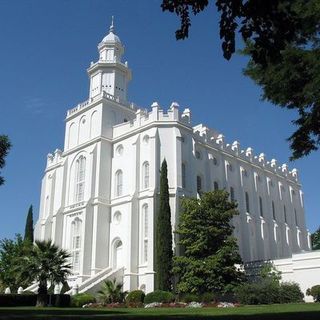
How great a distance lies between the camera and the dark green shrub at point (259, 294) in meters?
31.6

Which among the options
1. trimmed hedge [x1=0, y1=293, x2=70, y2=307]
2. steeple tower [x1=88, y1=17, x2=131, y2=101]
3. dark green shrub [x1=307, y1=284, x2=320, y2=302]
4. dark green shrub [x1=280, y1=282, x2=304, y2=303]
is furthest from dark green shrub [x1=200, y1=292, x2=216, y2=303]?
steeple tower [x1=88, y1=17, x2=131, y2=101]

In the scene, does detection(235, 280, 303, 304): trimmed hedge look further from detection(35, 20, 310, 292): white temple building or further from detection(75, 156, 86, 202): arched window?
detection(75, 156, 86, 202): arched window

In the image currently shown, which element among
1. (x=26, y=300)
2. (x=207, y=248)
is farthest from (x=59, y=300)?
(x=207, y=248)

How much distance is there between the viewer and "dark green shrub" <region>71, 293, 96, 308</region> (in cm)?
3402

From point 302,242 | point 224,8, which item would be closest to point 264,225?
point 302,242

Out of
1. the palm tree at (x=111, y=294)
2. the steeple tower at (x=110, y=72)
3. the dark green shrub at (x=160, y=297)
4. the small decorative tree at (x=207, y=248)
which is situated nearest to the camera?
the dark green shrub at (x=160, y=297)

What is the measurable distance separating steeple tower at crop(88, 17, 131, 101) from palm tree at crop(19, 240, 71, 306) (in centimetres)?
2643

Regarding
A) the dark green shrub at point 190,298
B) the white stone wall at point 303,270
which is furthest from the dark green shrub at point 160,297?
the white stone wall at point 303,270

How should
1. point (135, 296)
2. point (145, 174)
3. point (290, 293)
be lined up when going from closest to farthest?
point (290, 293) < point (135, 296) < point (145, 174)

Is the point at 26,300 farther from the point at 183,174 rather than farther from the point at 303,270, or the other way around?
the point at 303,270

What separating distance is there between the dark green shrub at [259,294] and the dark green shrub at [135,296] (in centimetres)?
825

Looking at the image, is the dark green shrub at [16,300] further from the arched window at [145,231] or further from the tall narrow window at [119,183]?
the tall narrow window at [119,183]

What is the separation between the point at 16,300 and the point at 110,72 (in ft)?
100

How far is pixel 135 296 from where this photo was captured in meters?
36.7
